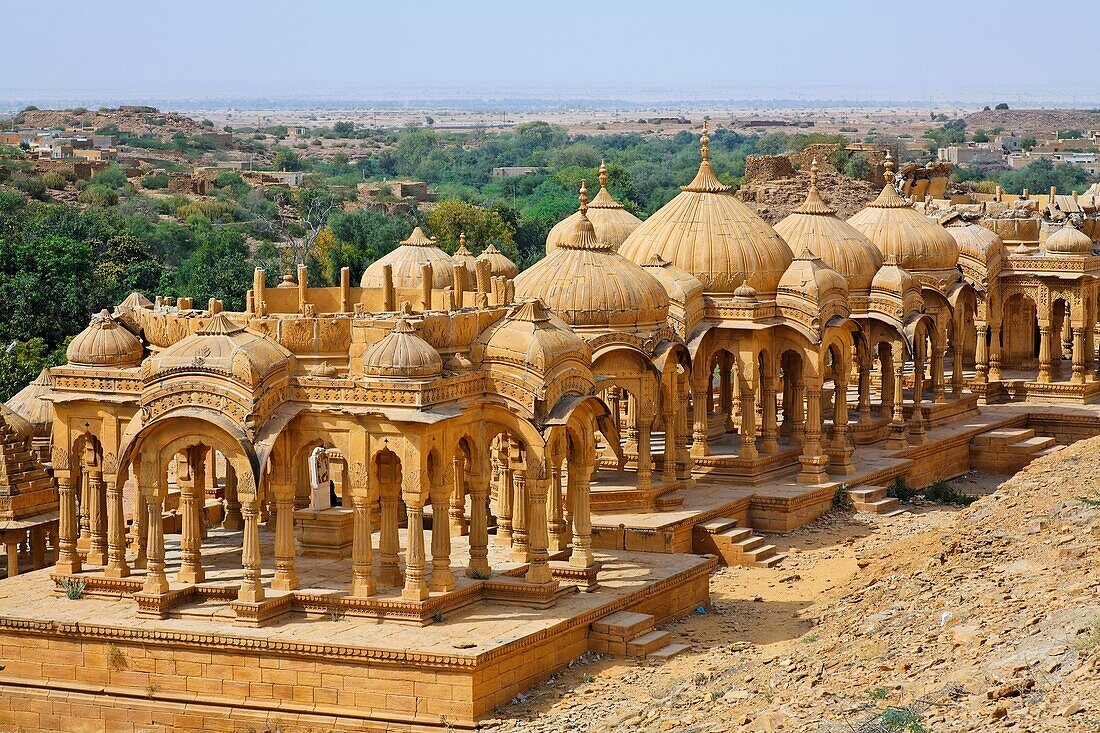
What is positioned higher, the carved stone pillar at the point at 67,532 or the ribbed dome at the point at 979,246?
the ribbed dome at the point at 979,246

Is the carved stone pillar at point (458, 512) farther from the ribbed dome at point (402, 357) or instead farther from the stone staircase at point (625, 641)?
the ribbed dome at point (402, 357)

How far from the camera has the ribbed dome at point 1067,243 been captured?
34562 millimetres

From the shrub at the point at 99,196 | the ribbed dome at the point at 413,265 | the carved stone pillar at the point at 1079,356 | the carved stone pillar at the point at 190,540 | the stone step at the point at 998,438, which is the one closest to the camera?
the carved stone pillar at the point at 190,540

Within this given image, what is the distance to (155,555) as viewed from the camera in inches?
762

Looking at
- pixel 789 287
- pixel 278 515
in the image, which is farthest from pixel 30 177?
pixel 278 515

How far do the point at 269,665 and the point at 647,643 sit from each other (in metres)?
3.75

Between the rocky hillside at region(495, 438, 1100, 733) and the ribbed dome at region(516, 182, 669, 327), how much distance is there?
3.67 m

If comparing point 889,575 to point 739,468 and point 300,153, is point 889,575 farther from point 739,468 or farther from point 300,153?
point 300,153

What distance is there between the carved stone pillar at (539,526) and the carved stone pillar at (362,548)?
5.33 ft

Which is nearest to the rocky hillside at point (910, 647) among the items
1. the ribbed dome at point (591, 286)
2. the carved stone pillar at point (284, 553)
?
the carved stone pillar at point (284, 553)

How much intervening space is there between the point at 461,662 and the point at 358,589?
1824 millimetres

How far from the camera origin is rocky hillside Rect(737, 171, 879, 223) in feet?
218

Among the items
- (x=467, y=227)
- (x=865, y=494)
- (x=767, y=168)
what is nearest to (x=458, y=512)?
(x=865, y=494)

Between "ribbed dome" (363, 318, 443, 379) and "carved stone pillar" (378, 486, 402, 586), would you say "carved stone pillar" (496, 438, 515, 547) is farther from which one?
"ribbed dome" (363, 318, 443, 379)
